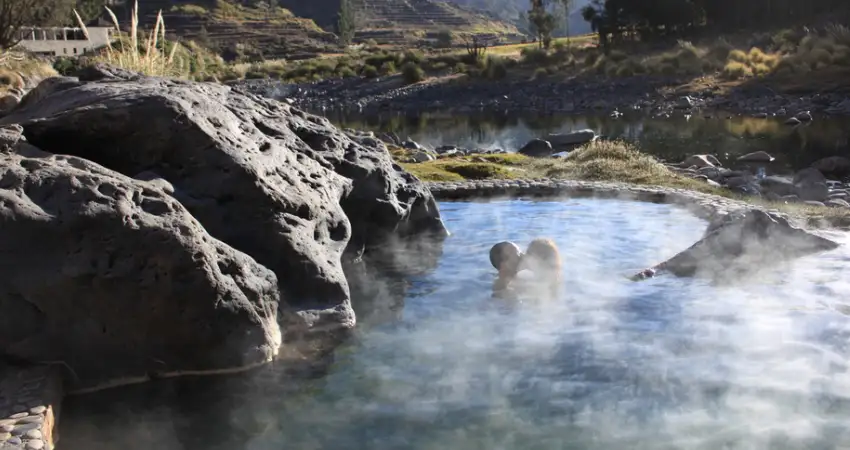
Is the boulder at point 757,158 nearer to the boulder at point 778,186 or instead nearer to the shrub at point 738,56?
the boulder at point 778,186

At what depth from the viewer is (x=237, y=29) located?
97812mm

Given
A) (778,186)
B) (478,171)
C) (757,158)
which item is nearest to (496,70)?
(757,158)

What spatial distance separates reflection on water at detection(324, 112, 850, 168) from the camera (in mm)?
22641

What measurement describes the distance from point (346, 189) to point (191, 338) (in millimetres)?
3334

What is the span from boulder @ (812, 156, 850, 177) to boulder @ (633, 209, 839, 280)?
9.17 metres

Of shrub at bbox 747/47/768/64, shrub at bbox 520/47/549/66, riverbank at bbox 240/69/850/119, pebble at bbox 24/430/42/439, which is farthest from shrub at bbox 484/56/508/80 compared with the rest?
pebble at bbox 24/430/42/439

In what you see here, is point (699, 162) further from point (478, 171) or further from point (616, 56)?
point (616, 56)

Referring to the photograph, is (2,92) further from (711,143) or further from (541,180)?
(711,143)

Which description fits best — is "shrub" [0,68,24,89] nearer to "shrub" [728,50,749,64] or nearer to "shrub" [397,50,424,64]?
"shrub" [728,50,749,64]

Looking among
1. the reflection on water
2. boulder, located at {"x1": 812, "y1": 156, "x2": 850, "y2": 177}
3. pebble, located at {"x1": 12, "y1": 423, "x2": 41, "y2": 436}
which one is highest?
pebble, located at {"x1": 12, "y1": 423, "x2": 41, "y2": 436}

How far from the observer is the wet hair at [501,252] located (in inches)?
334

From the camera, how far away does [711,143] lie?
24.4 meters

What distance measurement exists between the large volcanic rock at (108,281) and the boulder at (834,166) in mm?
15228

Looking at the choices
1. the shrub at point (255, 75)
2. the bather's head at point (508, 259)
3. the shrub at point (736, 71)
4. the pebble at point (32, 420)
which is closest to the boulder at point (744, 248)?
the bather's head at point (508, 259)
